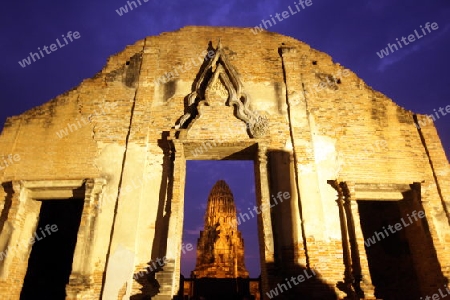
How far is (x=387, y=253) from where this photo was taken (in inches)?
372

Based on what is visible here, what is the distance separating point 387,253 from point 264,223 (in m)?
5.13

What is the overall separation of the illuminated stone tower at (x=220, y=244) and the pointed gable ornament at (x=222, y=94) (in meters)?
11.3

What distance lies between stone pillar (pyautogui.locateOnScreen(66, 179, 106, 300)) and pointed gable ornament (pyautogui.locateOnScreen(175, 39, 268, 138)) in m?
2.39

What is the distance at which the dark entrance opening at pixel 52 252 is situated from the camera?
9.59 metres

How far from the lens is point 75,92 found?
333 inches

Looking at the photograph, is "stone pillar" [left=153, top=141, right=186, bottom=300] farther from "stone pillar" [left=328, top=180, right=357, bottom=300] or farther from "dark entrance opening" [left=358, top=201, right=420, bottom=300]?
"dark entrance opening" [left=358, top=201, right=420, bottom=300]

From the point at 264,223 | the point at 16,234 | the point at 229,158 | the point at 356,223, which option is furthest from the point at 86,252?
the point at 356,223

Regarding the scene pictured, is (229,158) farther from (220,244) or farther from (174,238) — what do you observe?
(220,244)

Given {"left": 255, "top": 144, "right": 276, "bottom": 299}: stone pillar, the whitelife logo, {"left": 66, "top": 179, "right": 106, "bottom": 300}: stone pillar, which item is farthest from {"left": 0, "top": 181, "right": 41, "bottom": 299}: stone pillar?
the whitelife logo

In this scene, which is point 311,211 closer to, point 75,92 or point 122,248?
point 122,248

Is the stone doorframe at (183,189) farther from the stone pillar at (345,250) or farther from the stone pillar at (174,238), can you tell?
the stone pillar at (345,250)

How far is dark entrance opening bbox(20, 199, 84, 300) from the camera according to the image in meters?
9.59

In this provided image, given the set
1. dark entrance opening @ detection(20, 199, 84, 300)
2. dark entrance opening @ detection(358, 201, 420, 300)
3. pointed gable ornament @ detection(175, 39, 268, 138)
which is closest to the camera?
pointed gable ornament @ detection(175, 39, 268, 138)

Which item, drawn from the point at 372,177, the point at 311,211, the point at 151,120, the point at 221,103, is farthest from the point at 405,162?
the point at 151,120
